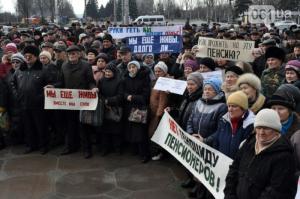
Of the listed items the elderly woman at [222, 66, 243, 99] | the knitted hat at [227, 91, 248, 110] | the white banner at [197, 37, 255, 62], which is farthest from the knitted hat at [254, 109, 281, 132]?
the white banner at [197, 37, 255, 62]

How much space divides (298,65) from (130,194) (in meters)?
3.01

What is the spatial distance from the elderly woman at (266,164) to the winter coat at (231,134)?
1.92ft

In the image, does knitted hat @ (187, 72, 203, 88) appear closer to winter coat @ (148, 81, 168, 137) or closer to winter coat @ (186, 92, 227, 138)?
winter coat @ (186, 92, 227, 138)

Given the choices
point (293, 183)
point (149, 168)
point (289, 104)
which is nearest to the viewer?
point (293, 183)

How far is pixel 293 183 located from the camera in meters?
3.40

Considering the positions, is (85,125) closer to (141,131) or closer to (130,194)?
(141,131)

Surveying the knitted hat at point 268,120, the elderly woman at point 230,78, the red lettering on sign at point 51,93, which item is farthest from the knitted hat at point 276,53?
the red lettering on sign at point 51,93

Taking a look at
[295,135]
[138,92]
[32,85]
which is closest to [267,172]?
[295,135]

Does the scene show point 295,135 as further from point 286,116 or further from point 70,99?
point 70,99

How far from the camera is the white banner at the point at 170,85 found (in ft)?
20.9

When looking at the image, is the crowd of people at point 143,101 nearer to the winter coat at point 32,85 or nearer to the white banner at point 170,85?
the winter coat at point 32,85

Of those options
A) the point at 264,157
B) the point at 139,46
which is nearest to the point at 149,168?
the point at 139,46

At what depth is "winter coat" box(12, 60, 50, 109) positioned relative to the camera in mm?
7246

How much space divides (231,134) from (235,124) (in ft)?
0.43
